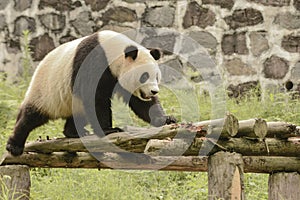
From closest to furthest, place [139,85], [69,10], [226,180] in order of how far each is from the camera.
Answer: [226,180]
[139,85]
[69,10]

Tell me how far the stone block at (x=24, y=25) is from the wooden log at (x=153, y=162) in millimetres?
3868

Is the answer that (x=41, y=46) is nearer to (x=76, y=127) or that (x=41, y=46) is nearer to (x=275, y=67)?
(x=275, y=67)

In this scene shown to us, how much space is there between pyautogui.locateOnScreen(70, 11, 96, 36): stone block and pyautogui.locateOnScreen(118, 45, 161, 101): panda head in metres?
3.51

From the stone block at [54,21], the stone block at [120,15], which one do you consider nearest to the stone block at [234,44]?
the stone block at [120,15]

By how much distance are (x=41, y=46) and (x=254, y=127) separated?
193 inches

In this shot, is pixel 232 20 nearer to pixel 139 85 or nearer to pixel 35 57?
pixel 35 57

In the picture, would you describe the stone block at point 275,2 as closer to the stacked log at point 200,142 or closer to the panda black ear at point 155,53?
the panda black ear at point 155,53

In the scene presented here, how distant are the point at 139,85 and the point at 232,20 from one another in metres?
3.45

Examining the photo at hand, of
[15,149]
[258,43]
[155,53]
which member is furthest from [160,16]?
[15,149]

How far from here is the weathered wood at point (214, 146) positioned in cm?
410

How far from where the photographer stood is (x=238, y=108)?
695 cm

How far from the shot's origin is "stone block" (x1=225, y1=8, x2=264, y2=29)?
7.75m

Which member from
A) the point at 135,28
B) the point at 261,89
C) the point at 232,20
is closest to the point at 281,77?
the point at 261,89

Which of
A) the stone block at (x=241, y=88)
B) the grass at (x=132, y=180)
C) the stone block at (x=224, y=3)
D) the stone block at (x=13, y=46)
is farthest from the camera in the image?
the stone block at (x=13, y=46)
